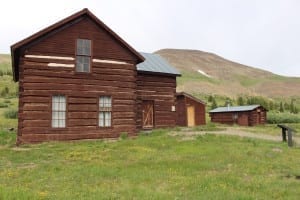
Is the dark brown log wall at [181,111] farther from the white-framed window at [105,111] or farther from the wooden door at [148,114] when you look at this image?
the white-framed window at [105,111]

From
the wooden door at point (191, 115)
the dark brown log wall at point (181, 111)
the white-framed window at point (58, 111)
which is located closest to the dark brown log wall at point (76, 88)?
the white-framed window at point (58, 111)

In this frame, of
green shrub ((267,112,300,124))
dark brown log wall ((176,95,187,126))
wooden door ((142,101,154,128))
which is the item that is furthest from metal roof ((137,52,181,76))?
green shrub ((267,112,300,124))

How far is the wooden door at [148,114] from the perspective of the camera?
2878 centimetres

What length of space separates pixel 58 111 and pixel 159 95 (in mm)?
10105

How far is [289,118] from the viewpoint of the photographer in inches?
2002

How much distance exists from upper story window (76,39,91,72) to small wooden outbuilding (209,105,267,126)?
94.5ft

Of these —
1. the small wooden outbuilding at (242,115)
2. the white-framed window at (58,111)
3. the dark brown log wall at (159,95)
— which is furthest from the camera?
the small wooden outbuilding at (242,115)

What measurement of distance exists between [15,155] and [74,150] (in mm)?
2719

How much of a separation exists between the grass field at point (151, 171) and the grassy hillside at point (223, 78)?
7866 cm

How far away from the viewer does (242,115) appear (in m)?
47.0

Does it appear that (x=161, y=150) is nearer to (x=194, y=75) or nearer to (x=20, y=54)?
(x=20, y=54)

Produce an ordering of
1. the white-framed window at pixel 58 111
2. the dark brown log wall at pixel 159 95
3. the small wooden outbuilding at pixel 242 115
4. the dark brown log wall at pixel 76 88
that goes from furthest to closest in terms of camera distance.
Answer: the small wooden outbuilding at pixel 242 115 → the dark brown log wall at pixel 159 95 → the white-framed window at pixel 58 111 → the dark brown log wall at pixel 76 88

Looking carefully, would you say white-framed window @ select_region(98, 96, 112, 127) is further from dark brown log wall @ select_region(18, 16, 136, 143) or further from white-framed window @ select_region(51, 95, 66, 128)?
white-framed window @ select_region(51, 95, 66, 128)

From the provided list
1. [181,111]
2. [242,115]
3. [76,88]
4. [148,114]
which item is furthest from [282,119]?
[76,88]
